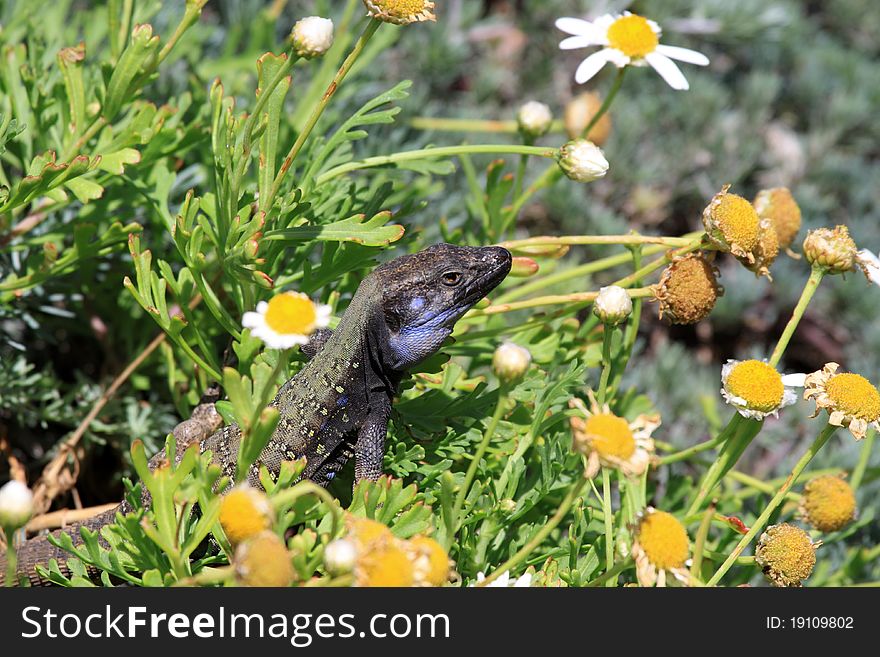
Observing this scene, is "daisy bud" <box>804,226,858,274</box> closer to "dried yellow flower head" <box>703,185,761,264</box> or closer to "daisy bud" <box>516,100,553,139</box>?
"dried yellow flower head" <box>703,185,761,264</box>

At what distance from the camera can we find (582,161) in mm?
1578

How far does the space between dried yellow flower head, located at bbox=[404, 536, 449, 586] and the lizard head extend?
47 cm

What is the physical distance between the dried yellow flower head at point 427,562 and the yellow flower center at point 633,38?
37.7 inches

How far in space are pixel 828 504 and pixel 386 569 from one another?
37.9 inches

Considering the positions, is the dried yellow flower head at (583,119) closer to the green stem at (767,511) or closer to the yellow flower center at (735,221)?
the yellow flower center at (735,221)

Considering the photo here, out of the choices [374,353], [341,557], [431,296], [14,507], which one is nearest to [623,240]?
[431,296]

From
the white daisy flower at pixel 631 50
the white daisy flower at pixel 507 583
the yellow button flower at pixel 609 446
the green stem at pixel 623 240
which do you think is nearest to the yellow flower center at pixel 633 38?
the white daisy flower at pixel 631 50

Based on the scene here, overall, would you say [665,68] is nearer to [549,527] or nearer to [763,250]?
[763,250]

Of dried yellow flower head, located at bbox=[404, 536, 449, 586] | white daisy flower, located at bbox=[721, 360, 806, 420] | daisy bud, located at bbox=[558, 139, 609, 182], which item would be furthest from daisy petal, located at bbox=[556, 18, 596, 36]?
dried yellow flower head, located at bbox=[404, 536, 449, 586]

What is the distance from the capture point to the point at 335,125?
2484 mm
